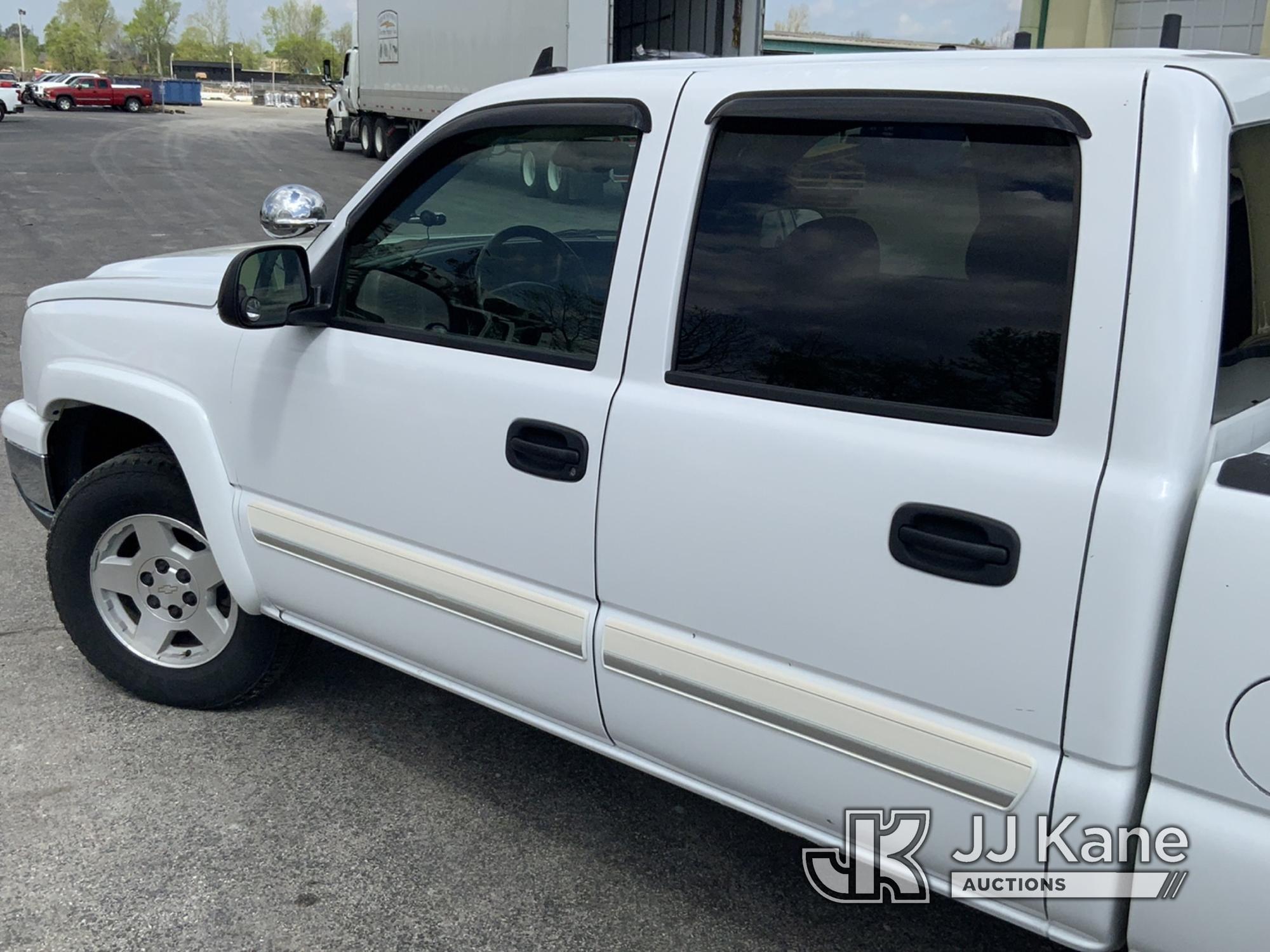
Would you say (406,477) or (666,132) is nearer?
(666,132)

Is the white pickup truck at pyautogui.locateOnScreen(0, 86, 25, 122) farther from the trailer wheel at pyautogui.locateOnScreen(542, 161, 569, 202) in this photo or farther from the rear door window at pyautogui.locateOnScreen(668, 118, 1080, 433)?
the rear door window at pyautogui.locateOnScreen(668, 118, 1080, 433)

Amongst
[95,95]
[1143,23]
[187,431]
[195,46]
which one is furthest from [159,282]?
[195,46]

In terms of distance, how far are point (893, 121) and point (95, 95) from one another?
62455 mm

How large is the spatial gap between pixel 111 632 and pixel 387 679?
0.87 metres

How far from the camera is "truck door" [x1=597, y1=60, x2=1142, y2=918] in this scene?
2035mm

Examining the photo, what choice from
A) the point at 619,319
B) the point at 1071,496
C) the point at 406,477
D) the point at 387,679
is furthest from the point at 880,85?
the point at 387,679

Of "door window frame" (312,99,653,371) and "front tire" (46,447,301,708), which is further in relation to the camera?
Result: "front tire" (46,447,301,708)

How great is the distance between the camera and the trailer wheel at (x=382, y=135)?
2655 centimetres

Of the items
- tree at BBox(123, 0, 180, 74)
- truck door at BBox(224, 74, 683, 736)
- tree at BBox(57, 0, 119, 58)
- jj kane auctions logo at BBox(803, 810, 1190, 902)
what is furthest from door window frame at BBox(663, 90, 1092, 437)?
tree at BBox(57, 0, 119, 58)

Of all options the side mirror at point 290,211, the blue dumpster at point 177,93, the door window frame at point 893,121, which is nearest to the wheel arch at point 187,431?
the side mirror at point 290,211

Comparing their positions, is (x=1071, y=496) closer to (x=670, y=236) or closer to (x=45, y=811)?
(x=670, y=236)

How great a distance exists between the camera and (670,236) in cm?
253

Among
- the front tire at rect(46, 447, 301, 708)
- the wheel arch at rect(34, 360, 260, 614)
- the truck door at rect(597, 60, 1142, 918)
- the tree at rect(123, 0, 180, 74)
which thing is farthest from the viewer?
the tree at rect(123, 0, 180, 74)

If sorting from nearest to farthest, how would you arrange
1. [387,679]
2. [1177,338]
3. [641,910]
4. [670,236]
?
[1177,338]
[670,236]
[641,910]
[387,679]
